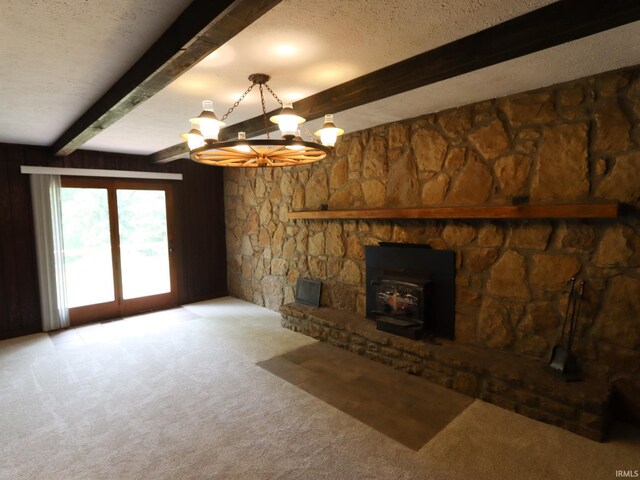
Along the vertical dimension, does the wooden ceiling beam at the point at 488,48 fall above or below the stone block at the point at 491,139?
above

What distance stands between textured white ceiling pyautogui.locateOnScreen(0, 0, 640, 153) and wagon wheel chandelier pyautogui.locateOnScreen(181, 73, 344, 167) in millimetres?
304

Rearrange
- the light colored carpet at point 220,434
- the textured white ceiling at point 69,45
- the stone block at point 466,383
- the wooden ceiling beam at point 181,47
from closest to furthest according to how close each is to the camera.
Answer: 1. the wooden ceiling beam at point 181,47
2. the textured white ceiling at point 69,45
3. the light colored carpet at point 220,434
4. the stone block at point 466,383

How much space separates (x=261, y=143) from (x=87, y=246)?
4.14 metres

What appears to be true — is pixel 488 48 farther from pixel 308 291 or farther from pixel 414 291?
pixel 308 291

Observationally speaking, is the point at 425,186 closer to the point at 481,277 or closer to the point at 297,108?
the point at 481,277

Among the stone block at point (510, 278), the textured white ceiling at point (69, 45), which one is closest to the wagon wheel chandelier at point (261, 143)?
the textured white ceiling at point (69, 45)

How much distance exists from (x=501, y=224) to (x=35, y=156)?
5421 mm

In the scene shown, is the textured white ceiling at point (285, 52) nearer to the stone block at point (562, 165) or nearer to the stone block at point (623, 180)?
the stone block at point (562, 165)

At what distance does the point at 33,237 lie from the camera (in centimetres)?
437

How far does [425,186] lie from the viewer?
3.27 m

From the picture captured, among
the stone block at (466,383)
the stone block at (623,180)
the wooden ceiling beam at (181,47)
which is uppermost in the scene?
the wooden ceiling beam at (181,47)

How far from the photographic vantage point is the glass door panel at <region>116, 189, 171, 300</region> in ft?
16.8

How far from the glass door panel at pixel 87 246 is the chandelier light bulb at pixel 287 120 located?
4.03 metres

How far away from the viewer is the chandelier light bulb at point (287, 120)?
6.63ft
